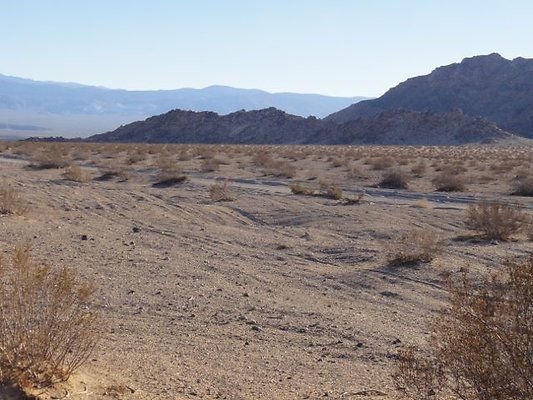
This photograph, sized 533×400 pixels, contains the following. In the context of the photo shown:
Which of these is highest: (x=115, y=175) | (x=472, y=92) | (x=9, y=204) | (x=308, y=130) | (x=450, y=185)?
(x=472, y=92)

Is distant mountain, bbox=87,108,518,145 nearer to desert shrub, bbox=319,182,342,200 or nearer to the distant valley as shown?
the distant valley

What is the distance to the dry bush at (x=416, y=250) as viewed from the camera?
15.3m

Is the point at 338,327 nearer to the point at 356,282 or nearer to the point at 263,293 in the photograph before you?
the point at 263,293

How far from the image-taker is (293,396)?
7.89m

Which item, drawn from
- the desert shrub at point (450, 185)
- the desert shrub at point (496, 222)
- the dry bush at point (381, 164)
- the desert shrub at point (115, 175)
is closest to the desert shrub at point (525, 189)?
the desert shrub at point (450, 185)

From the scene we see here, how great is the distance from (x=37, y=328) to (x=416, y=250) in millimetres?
9687

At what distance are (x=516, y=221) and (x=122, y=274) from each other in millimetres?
10145

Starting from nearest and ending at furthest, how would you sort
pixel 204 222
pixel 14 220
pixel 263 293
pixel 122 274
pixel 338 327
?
1. pixel 338 327
2. pixel 263 293
3. pixel 122 274
4. pixel 14 220
5. pixel 204 222

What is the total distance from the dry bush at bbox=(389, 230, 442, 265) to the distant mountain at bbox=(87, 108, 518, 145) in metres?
93.6

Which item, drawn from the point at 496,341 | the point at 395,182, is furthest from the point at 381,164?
the point at 496,341

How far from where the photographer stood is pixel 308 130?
123312 mm

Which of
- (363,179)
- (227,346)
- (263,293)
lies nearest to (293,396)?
(227,346)

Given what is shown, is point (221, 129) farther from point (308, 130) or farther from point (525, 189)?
point (525, 189)

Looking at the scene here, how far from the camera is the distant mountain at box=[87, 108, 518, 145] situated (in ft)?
367
